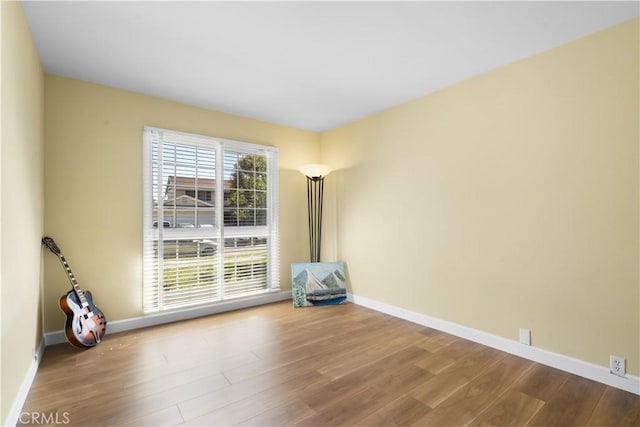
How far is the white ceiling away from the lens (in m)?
2.01

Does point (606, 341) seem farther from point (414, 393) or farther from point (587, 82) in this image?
point (587, 82)

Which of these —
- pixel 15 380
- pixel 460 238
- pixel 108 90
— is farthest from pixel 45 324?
pixel 460 238

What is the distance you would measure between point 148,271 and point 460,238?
335cm

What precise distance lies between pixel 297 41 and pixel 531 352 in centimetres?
318

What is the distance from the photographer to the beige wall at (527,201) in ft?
6.98

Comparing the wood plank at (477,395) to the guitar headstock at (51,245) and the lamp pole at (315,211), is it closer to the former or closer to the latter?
the lamp pole at (315,211)

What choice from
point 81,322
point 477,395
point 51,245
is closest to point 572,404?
point 477,395

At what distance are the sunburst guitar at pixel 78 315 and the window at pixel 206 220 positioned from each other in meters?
0.49

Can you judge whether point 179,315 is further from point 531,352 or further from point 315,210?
point 531,352

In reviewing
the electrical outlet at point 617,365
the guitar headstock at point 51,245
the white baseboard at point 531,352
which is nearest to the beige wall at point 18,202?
the guitar headstock at point 51,245

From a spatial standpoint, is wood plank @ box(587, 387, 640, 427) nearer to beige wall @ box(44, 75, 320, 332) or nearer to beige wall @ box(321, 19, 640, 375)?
beige wall @ box(321, 19, 640, 375)

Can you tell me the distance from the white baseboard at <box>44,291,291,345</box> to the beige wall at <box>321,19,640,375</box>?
5.07 ft

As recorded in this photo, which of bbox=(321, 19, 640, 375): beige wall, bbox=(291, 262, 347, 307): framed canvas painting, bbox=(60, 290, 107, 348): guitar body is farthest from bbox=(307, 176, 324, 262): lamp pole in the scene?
bbox=(60, 290, 107, 348): guitar body

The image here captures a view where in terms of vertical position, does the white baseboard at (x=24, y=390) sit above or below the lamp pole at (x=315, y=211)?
below
